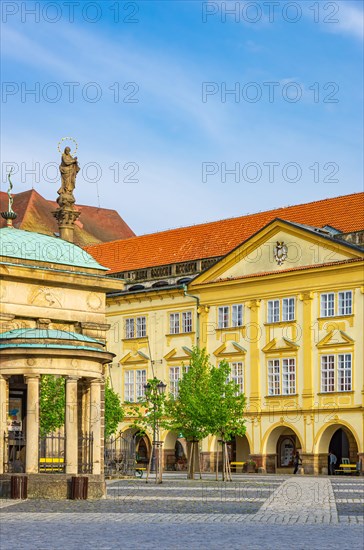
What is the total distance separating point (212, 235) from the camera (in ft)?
238

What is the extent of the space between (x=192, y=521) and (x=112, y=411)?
41.1 m

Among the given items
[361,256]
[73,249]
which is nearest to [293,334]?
[361,256]

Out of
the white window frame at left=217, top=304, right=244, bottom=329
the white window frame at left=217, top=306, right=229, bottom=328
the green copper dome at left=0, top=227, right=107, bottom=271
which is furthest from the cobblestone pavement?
the white window frame at left=217, top=306, right=229, bottom=328

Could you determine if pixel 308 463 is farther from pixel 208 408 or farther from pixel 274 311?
pixel 208 408

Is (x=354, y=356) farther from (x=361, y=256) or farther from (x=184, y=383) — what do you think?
Result: (x=184, y=383)

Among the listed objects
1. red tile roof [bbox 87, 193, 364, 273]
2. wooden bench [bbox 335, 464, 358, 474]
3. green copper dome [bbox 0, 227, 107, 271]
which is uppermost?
red tile roof [bbox 87, 193, 364, 273]

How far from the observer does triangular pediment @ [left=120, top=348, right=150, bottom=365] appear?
231ft

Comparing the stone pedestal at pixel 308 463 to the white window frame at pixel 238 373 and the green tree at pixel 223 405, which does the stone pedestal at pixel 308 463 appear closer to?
the white window frame at pixel 238 373

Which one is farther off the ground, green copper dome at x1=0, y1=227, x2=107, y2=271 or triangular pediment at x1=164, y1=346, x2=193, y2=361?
green copper dome at x1=0, y1=227, x2=107, y2=271

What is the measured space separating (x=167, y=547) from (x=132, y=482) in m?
28.5

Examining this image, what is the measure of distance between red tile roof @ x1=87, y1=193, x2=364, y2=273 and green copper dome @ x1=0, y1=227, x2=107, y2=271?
90.0 ft

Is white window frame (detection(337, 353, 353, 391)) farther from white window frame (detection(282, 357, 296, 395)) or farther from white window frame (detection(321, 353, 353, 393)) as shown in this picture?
white window frame (detection(282, 357, 296, 395))

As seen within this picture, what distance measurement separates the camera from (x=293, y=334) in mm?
62562

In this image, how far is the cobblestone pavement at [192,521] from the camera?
1959 cm
